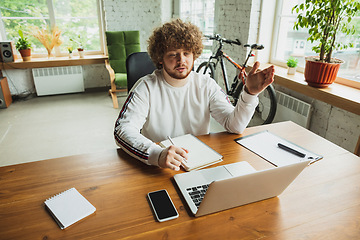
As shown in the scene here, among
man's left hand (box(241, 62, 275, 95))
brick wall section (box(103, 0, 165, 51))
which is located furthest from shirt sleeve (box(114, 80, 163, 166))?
A: brick wall section (box(103, 0, 165, 51))

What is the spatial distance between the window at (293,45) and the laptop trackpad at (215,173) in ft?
6.24

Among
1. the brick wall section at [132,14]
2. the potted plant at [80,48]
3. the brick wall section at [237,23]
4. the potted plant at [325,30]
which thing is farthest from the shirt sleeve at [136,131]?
the brick wall section at [132,14]

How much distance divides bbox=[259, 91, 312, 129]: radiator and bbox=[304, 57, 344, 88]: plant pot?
0.26m

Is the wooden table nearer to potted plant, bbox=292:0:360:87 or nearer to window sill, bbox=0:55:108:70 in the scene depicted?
potted plant, bbox=292:0:360:87

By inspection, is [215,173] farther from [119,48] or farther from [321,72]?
[119,48]

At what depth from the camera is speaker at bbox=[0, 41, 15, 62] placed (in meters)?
3.78

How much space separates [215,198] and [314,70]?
Result: 72.4 inches

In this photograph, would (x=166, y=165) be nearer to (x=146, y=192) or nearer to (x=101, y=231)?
(x=146, y=192)

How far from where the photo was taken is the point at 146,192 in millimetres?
864

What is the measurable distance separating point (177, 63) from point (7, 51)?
12.3 ft

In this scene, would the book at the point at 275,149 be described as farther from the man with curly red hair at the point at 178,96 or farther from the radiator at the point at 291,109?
the radiator at the point at 291,109

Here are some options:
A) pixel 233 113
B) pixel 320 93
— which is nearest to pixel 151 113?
pixel 233 113

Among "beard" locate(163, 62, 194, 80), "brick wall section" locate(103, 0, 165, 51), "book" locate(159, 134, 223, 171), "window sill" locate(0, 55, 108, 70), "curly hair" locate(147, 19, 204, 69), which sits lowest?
"window sill" locate(0, 55, 108, 70)

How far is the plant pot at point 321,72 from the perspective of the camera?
2018 mm
